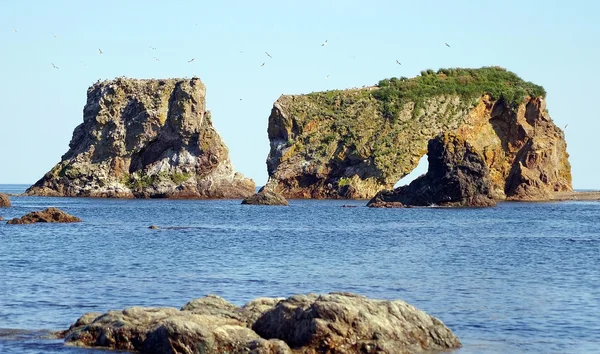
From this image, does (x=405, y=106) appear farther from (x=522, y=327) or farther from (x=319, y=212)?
(x=522, y=327)

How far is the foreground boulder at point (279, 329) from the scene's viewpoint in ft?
67.9

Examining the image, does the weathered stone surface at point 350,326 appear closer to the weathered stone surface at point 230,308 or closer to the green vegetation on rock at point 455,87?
the weathered stone surface at point 230,308

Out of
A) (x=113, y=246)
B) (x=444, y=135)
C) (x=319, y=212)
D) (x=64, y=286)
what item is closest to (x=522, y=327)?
(x=64, y=286)

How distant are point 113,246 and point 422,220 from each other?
112 ft

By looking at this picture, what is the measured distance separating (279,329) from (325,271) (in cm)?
1705

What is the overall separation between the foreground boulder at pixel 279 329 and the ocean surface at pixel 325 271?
95 centimetres

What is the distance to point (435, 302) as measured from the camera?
97.8 ft

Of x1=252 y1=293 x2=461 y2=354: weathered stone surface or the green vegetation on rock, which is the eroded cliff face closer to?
the green vegetation on rock

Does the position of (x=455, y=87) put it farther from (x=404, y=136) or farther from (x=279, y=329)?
(x=279, y=329)

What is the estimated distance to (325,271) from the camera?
127 feet

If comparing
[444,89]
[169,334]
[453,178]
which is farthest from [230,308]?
[444,89]

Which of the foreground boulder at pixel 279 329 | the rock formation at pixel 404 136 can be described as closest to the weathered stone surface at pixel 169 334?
the foreground boulder at pixel 279 329

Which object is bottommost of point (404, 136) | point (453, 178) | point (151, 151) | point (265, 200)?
point (265, 200)

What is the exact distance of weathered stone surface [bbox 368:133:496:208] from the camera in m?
98.9
